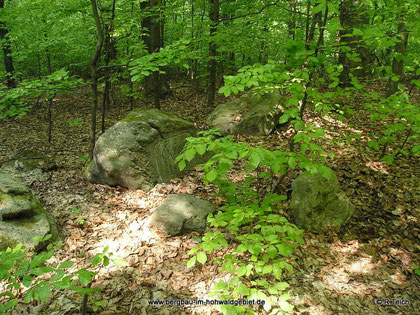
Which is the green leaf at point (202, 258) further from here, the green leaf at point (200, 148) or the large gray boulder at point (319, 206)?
the large gray boulder at point (319, 206)

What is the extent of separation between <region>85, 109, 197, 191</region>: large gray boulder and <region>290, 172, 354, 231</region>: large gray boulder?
2547mm

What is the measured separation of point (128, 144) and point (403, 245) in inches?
193

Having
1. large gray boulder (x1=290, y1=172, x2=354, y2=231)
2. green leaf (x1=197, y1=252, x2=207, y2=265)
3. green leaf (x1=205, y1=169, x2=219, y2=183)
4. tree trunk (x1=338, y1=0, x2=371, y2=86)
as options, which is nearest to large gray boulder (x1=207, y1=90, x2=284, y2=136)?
tree trunk (x1=338, y1=0, x2=371, y2=86)

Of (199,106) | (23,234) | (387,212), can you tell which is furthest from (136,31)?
(387,212)

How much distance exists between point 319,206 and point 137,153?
3442 mm

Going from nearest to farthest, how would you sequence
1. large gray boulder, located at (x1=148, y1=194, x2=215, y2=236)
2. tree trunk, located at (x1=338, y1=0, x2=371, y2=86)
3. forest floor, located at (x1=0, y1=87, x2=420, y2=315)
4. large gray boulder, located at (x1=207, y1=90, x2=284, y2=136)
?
1. forest floor, located at (x1=0, y1=87, x2=420, y2=315)
2. tree trunk, located at (x1=338, y1=0, x2=371, y2=86)
3. large gray boulder, located at (x1=148, y1=194, x2=215, y2=236)
4. large gray boulder, located at (x1=207, y1=90, x2=284, y2=136)

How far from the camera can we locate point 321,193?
171 inches

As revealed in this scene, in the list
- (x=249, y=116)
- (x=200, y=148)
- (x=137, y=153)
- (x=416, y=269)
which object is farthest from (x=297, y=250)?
(x=249, y=116)

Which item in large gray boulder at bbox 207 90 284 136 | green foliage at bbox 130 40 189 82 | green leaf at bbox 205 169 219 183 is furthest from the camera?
large gray boulder at bbox 207 90 284 136

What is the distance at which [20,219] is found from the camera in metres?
3.71

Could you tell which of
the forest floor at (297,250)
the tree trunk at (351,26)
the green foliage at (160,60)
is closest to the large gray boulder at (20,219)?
the forest floor at (297,250)

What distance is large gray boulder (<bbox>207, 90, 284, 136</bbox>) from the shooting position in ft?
23.9

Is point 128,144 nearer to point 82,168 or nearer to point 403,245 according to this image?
point 82,168

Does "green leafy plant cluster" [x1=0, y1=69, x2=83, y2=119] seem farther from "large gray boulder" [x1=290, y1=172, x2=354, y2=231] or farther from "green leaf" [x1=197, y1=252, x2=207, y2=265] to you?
"large gray boulder" [x1=290, y1=172, x2=354, y2=231]
